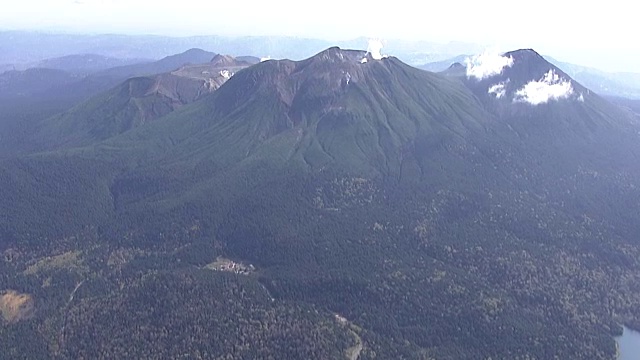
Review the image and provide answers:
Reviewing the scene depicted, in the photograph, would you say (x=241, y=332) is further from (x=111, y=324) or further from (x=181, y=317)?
(x=111, y=324)

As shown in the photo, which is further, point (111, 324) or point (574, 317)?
point (574, 317)

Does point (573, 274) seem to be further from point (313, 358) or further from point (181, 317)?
point (181, 317)

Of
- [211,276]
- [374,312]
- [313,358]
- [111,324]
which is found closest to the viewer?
[313,358]

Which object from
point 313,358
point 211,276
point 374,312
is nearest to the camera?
point 313,358

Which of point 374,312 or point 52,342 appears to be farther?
point 374,312

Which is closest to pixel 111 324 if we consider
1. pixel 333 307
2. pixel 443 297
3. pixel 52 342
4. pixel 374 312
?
pixel 52 342

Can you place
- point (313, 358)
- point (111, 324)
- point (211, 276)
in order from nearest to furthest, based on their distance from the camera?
point (313, 358) → point (111, 324) → point (211, 276)

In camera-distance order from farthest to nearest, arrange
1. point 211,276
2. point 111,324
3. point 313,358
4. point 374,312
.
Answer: point 211,276
point 374,312
point 111,324
point 313,358

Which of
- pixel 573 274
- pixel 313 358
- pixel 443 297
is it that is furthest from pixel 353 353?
pixel 573 274
